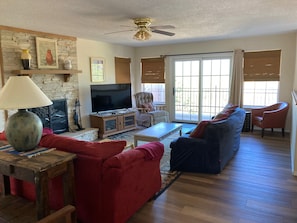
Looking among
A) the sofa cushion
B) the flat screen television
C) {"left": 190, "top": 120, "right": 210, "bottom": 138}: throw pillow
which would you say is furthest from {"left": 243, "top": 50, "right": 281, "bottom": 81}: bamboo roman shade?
the sofa cushion

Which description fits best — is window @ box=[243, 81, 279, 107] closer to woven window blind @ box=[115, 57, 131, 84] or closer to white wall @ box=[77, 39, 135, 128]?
woven window blind @ box=[115, 57, 131, 84]

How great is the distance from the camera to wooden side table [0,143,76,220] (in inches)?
73.0

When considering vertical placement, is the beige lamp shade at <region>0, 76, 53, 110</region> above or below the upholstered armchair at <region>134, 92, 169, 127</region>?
above

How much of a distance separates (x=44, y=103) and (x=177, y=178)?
7.24ft

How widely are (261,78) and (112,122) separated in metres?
4.02

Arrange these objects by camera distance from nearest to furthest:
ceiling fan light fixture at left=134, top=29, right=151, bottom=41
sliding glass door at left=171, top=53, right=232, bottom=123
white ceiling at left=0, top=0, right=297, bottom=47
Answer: white ceiling at left=0, top=0, right=297, bottom=47 → ceiling fan light fixture at left=134, top=29, right=151, bottom=41 → sliding glass door at left=171, top=53, right=232, bottom=123

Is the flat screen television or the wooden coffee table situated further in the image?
the flat screen television

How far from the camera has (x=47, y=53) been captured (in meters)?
5.14

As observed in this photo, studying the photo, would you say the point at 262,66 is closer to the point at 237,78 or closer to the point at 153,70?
the point at 237,78

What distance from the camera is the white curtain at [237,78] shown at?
20.7 feet

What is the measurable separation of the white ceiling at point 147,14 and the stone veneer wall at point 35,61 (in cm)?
28

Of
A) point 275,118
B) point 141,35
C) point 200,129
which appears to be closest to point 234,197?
point 200,129

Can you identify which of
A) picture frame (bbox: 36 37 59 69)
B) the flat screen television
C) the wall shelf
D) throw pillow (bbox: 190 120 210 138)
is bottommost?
throw pillow (bbox: 190 120 210 138)

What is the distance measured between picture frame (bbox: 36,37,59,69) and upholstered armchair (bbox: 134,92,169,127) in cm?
263
